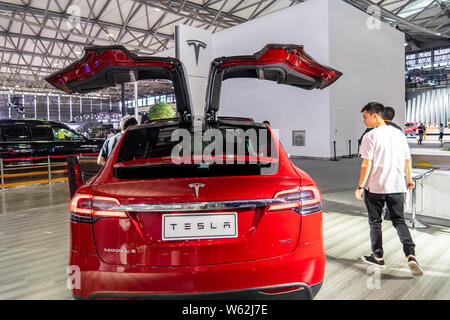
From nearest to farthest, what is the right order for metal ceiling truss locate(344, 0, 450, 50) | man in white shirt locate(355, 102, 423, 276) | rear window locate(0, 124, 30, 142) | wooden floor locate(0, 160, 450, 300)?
1. wooden floor locate(0, 160, 450, 300)
2. man in white shirt locate(355, 102, 423, 276)
3. rear window locate(0, 124, 30, 142)
4. metal ceiling truss locate(344, 0, 450, 50)

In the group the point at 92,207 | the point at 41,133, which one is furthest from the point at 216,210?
the point at 41,133

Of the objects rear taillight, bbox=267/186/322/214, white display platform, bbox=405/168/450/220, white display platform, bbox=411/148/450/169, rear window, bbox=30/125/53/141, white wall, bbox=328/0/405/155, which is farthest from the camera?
white wall, bbox=328/0/405/155

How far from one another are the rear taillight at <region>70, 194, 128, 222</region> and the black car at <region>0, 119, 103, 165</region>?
768cm

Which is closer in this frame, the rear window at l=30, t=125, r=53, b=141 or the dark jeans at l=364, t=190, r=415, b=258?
the dark jeans at l=364, t=190, r=415, b=258

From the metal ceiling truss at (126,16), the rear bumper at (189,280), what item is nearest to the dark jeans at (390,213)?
the rear bumper at (189,280)

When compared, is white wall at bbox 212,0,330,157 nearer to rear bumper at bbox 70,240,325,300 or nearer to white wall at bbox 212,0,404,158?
white wall at bbox 212,0,404,158

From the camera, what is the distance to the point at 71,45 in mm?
22766

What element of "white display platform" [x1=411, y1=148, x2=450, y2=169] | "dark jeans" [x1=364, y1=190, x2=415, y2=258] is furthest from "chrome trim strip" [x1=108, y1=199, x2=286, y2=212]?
"white display platform" [x1=411, y1=148, x2=450, y2=169]

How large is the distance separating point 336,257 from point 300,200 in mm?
1817

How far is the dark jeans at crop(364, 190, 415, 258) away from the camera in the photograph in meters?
2.67

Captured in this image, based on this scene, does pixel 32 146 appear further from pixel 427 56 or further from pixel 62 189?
pixel 427 56

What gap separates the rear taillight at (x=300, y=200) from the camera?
151cm

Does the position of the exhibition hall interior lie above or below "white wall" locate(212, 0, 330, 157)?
below

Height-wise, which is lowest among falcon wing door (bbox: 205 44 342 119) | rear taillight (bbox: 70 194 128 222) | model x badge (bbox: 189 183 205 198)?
rear taillight (bbox: 70 194 128 222)
